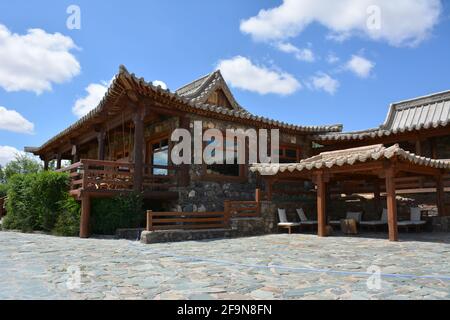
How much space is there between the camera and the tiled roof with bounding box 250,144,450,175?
346 inches

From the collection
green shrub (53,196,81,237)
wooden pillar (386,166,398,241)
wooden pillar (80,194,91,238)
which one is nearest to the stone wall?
wooden pillar (80,194,91,238)

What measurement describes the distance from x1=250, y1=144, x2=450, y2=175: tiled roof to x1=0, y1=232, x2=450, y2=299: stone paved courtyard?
1951 mm

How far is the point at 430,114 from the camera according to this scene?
15.0 meters

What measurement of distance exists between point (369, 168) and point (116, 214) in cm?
672

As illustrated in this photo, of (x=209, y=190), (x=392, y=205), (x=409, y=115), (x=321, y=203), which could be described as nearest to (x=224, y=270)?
(x=392, y=205)

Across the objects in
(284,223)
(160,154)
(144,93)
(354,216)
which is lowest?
(284,223)

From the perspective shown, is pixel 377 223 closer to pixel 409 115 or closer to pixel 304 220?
pixel 304 220

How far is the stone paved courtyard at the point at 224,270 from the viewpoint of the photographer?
428 cm

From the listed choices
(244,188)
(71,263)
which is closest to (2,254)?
(71,263)

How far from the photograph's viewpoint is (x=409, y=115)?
15.9 metres

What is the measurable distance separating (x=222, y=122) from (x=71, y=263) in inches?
307

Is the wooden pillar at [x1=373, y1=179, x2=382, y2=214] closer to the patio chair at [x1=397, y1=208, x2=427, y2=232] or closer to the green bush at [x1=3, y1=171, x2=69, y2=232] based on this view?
the patio chair at [x1=397, y1=208, x2=427, y2=232]

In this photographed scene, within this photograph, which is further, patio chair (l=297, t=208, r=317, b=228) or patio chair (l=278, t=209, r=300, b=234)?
patio chair (l=297, t=208, r=317, b=228)

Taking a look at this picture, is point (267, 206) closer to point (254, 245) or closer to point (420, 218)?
point (254, 245)
